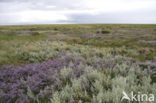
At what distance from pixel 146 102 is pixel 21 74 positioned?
13.0 feet

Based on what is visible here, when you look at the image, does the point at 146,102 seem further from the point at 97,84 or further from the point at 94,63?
the point at 94,63

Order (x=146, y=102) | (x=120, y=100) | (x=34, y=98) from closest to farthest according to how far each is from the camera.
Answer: (x=146, y=102) < (x=120, y=100) < (x=34, y=98)

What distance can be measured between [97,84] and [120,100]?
733mm

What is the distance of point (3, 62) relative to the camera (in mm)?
6246

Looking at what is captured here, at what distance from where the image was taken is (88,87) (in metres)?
3.28

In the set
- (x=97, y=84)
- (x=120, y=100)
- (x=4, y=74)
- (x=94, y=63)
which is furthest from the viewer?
(x=94, y=63)

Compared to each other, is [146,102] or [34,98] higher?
[146,102]

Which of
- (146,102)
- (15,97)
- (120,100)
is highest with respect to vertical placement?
(146,102)

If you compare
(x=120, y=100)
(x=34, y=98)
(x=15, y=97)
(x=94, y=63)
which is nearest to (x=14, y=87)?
(x=15, y=97)

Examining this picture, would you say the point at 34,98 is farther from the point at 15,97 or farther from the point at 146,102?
the point at 146,102

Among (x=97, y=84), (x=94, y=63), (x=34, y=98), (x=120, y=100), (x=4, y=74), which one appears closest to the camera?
(x=120, y=100)

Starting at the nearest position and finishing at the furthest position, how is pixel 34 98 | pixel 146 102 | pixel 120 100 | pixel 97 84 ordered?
pixel 146 102
pixel 120 100
pixel 34 98
pixel 97 84

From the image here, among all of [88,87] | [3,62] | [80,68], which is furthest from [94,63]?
[3,62]

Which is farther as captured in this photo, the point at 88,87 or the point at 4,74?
the point at 4,74
